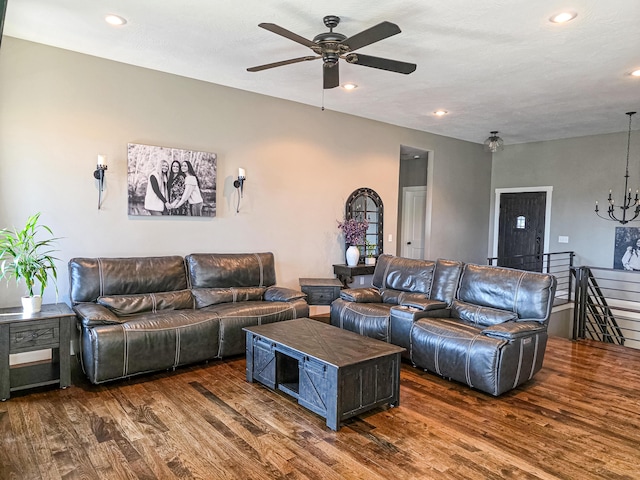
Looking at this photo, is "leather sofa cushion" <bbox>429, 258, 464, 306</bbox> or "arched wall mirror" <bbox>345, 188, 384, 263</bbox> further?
"arched wall mirror" <bbox>345, 188, 384, 263</bbox>

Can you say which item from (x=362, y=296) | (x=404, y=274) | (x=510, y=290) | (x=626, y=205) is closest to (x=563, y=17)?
(x=510, y=290)

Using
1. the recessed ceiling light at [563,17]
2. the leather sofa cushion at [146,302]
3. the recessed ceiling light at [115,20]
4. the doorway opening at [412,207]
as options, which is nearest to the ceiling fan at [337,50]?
the recessed ceiling light at [563,17]

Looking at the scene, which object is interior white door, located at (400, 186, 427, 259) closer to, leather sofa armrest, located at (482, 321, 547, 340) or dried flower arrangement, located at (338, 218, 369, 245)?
dried flower arrangement, located at (338, 218, 369, 245)

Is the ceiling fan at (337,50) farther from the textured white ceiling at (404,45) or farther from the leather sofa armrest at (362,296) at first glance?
the leather sofa armrest at (362,296)

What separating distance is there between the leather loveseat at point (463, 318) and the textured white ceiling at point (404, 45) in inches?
79.1

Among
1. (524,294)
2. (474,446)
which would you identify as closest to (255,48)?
(524,294)

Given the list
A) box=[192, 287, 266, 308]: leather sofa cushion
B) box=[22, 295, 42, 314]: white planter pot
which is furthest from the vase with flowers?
box=[22, 295, 42, 314]: white planter pot

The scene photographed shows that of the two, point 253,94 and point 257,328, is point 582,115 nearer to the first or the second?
point 253,94

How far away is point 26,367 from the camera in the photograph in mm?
3680

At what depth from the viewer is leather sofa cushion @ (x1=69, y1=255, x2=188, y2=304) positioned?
3900 mm

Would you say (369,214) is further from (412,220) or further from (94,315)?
(94,315)

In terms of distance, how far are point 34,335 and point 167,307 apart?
3.83 feet

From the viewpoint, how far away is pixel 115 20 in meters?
3.37

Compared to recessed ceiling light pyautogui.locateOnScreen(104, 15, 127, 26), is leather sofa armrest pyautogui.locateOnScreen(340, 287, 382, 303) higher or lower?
lower
